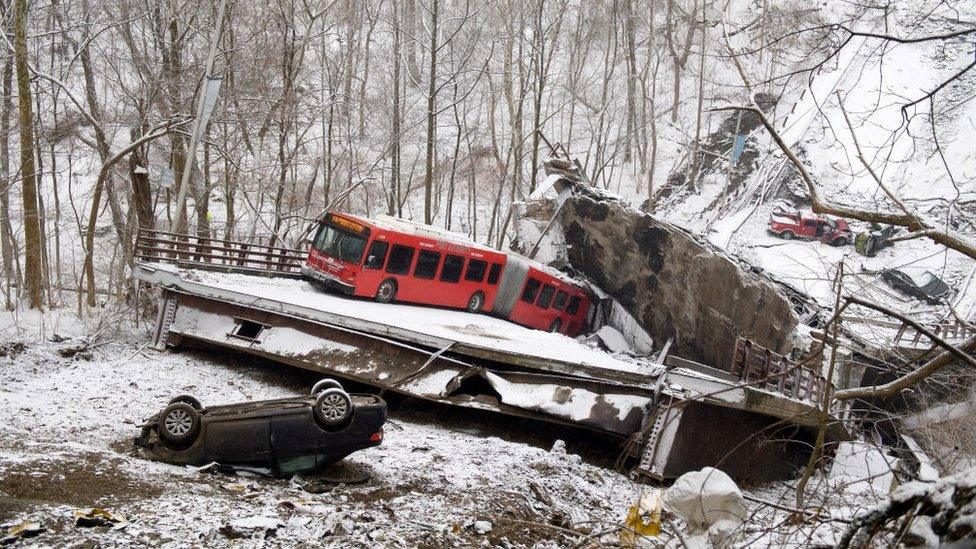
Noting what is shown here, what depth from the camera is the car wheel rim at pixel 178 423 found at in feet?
28.6

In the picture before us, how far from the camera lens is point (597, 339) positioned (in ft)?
80.2

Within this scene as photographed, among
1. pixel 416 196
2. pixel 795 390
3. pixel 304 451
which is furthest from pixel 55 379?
pixel 416 196

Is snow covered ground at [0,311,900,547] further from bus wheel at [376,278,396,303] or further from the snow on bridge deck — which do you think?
bus wheel at [376,278,396,303]

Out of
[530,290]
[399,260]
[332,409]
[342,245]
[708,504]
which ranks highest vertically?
[342,245]

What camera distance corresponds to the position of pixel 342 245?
60.8 ft

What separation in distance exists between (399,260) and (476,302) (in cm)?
346

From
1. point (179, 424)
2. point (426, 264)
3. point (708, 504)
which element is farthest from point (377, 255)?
point (708, 504)

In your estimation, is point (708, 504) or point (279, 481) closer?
point (708, 504)

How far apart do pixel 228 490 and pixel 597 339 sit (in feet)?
57.8

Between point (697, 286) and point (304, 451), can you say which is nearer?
point (304, 451)

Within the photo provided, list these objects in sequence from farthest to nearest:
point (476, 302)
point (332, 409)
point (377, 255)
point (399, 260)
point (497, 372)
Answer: point (476, 302) → point (399, 260) → point (377, 255) → point (497, 372) → point (332, 409)

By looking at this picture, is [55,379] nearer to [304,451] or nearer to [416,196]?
[304,451]

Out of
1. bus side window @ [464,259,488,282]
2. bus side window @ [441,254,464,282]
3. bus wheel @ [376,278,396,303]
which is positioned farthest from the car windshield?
bus wheel @ [376,278,396,303]

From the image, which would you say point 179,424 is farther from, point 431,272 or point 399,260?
point 431,272
